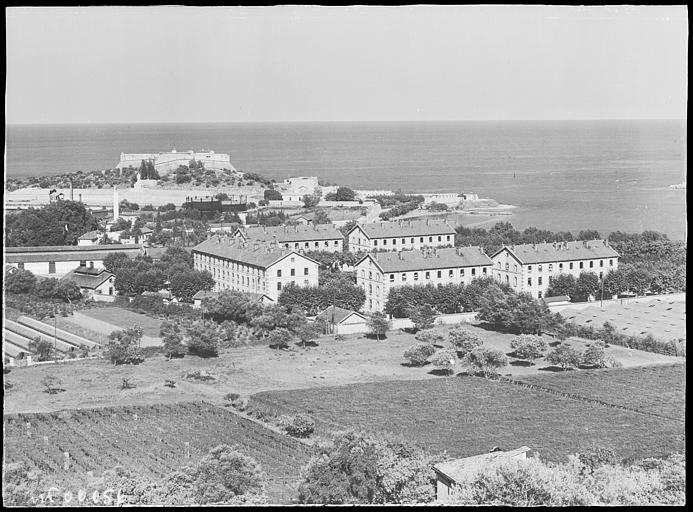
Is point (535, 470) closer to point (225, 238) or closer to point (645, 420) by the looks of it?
point (645, 420)

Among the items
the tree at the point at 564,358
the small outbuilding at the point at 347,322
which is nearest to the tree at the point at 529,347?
the tree at the point at 564,358

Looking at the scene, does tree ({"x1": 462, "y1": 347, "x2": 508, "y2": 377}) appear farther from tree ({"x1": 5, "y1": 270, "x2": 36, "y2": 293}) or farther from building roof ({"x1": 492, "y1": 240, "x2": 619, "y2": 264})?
tree ({"x1": 5, "y1": 270, "x2": 36, "y2": 293})

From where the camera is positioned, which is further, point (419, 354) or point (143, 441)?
point (419, 354)

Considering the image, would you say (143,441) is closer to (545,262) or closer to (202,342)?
(202,342)

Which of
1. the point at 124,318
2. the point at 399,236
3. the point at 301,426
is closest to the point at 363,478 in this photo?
the point at 301,426

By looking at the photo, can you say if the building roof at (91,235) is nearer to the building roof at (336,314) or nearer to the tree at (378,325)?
the building roof at (336,314)
